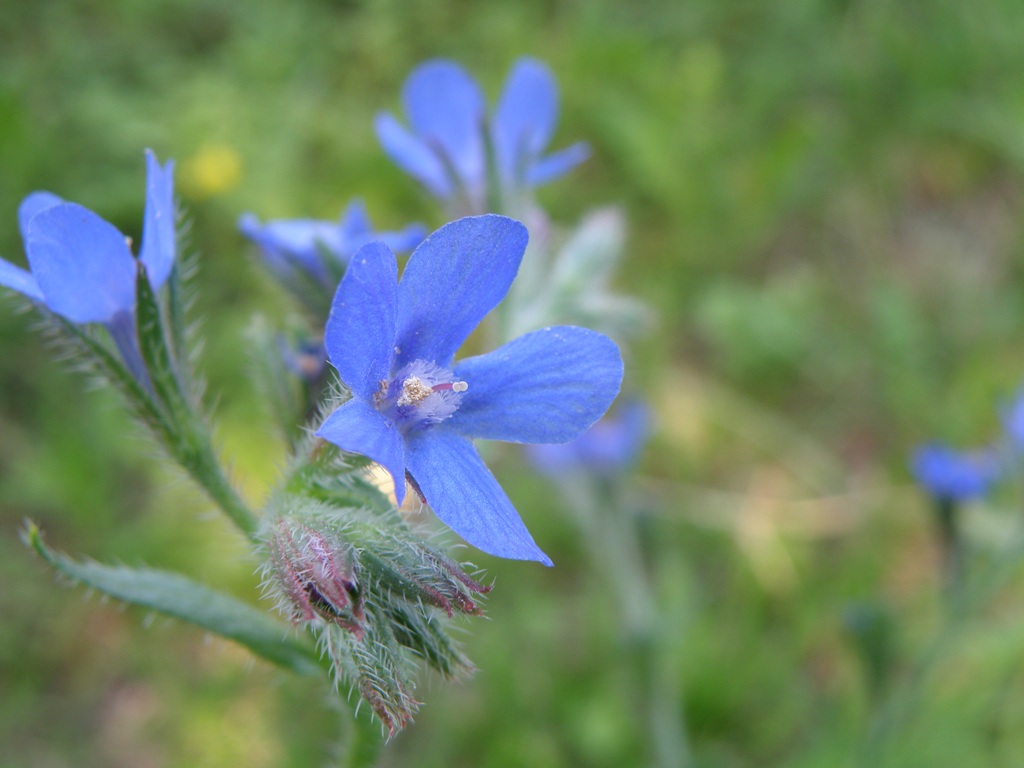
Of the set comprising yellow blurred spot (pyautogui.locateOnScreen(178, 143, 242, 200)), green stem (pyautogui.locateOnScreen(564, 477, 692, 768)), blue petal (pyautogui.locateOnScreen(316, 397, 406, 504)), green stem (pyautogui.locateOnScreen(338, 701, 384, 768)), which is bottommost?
green stem (pyautogui.locateOnScreen(564, 477, 692, 768))

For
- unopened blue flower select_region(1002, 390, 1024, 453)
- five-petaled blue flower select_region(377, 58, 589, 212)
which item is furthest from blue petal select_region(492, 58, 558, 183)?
unopened blue flower select_region(1002, 390, 1024, 453)

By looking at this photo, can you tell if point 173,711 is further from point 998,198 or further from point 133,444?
point 998,198

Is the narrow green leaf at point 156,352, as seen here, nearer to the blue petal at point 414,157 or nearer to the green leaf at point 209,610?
the green leaf at point 209,610

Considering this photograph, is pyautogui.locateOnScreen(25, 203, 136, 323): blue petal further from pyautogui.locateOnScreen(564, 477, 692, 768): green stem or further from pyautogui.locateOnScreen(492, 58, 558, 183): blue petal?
pyautogui.locateOnScreen(564, 477, 692, 768): green stem

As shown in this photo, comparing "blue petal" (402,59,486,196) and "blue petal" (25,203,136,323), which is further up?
"blue petal" (25,203,136,323)

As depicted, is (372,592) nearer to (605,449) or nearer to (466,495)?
(466,495)

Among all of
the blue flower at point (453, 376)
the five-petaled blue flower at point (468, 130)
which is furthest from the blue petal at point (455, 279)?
the five-petaled blue flower at point (468, 130)
